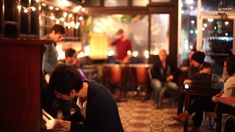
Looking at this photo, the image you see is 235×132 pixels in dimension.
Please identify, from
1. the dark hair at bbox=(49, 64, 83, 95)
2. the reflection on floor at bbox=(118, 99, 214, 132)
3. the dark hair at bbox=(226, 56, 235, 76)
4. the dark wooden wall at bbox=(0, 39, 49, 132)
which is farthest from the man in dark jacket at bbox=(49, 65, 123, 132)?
the reflection on floor at bbox=(118, 99, 214, 132)

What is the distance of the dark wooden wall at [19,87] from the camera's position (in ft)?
7.43

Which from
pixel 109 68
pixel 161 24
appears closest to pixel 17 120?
pixel 109 68

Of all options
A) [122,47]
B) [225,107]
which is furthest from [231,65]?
[122,47]

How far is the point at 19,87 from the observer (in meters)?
2.28

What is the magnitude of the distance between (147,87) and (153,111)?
1701mm

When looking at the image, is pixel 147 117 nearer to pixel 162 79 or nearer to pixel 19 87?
pixel 162 79

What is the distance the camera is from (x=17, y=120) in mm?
2311

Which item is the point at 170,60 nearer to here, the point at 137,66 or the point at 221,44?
the point at 137,66

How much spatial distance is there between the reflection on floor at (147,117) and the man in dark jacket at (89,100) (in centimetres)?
365

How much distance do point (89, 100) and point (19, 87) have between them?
0.45 metres

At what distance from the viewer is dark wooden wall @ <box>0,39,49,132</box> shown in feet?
7.43

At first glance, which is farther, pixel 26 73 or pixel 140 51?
pixel 140 51

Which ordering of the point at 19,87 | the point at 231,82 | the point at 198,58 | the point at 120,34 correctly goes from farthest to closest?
1. the point at 120,34
2. the point at 198,58
3. the point at 231,82
4. the point at 19,87

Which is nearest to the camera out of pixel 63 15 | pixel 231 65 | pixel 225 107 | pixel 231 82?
pixel 225 107
